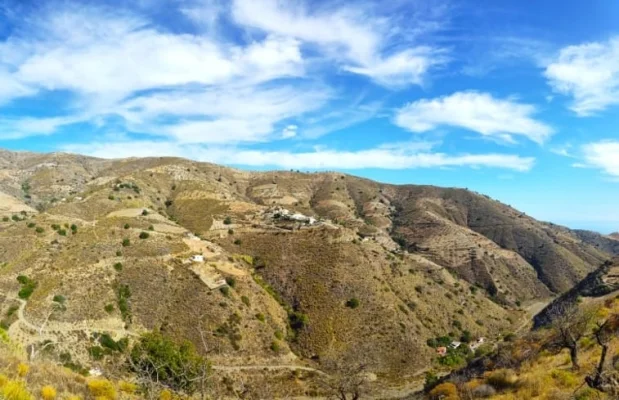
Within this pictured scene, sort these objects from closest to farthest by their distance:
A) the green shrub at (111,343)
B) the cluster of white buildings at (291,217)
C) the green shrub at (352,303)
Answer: the green shrub at (111,343)
the green shrub at (352,303)
the cluster of white buildings at (291,217)

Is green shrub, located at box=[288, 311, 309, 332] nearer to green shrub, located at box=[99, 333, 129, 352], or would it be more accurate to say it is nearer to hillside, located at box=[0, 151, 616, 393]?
hillside, located at box=[0, 151, 616, 393]

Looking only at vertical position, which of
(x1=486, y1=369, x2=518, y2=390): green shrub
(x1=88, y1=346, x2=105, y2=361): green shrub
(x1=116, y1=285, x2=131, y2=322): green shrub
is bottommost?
(x1=88, y1=346, x2=105, y2=361): green shrub

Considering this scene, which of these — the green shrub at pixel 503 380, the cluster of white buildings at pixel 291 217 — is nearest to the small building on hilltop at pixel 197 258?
the cluster of white buildings at pixel 291 217

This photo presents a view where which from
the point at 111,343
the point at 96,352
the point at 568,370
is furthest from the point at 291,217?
the point at 568,370

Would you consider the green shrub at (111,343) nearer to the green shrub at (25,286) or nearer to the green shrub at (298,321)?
the green shrub at (25,286)

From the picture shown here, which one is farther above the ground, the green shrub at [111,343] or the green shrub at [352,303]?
the green shrub at [352,303]

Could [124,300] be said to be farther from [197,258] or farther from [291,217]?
[291,217]

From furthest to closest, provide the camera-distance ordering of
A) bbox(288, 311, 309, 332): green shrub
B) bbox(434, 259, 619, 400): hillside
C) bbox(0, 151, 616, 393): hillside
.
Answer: bbox(288, 311, 309, 332): green shrub → bbox(0, 151, 616, 393): hillside → bbox(434, 259, 619, 400): hillside

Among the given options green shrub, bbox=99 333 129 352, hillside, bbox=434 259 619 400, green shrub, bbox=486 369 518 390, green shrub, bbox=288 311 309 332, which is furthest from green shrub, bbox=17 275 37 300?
green shrub, bbox=486 369 518 390

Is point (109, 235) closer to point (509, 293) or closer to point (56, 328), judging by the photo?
point (56, 328)

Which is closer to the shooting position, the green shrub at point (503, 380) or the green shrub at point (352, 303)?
the green shrub at point (503, 380)

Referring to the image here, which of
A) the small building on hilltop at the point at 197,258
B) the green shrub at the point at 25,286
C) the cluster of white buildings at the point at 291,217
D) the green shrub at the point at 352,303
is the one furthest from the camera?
the cluster of white buildings at the point at 291,217

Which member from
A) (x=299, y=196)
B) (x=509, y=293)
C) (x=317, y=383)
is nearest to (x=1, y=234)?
(x=317, y=383)

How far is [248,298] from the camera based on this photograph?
77.8 m
